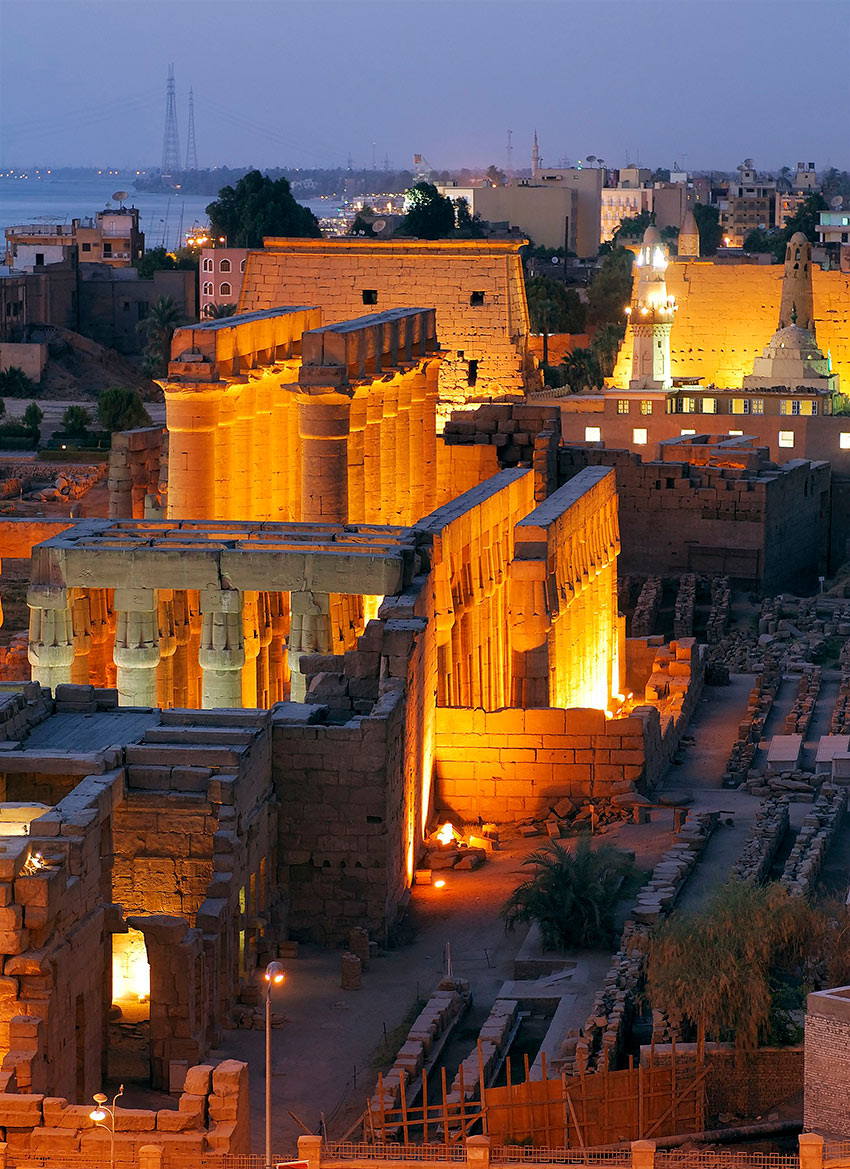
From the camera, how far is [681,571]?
Result: 49156 mm

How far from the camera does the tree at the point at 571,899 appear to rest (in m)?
23.5

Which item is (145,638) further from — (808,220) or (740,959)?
(808,220)

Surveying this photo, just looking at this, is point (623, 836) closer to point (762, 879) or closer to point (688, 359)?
point (762, 879)

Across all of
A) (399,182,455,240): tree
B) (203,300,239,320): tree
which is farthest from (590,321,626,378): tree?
(203,300,239,320): tree

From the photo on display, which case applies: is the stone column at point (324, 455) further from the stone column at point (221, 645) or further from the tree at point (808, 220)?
the tree at point (808, 220)

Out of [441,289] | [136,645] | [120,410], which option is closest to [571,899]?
[136,645]

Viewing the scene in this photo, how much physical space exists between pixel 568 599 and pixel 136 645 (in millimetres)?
6972

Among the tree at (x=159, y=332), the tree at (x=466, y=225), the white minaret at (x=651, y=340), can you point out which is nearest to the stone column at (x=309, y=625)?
the white minaret at (x=651, y=340)

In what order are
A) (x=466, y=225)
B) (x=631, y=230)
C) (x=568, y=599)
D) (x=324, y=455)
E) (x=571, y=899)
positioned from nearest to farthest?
1. (x=571, y=899)
2. (x=568, y=599)
3. (x=324, y=455)
4. (x=466, y=225)
5. (x=631, y=230)

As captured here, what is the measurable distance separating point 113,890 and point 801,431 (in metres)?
41.2

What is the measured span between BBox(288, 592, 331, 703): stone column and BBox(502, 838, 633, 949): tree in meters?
5.16

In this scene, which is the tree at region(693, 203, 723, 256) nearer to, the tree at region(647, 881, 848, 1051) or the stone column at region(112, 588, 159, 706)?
the stone column at region(112, 588, 159, 706)

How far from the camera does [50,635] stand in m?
29.1

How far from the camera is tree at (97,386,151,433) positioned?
7325 cm
